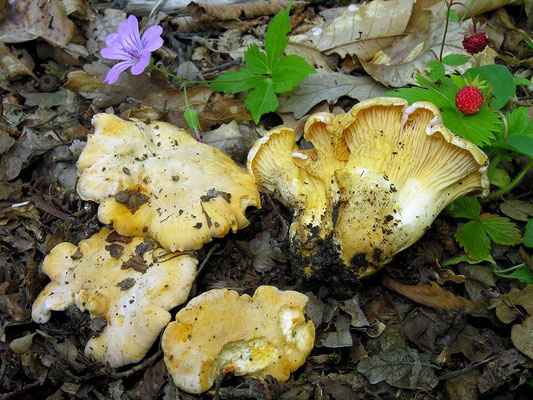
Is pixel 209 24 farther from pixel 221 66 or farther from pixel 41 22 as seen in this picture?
pixel 41 22

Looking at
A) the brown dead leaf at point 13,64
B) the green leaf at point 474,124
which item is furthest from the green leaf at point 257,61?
the brown dead leaf at point 13,64

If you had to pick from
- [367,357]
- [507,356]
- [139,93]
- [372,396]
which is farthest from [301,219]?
[139,93]

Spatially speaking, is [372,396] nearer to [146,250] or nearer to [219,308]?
[219,308]

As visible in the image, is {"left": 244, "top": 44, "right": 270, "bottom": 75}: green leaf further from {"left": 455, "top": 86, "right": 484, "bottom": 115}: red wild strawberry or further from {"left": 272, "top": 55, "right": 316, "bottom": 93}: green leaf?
{"left": 455, "top": 86, "right": 484, "bottom": 115}: red wild strawberry

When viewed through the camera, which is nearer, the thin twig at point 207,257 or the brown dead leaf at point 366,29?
the thin twig at point 207,257

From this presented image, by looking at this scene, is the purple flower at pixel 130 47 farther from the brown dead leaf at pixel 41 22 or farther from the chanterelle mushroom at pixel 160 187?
the brown dead leaf at pixel 41 22

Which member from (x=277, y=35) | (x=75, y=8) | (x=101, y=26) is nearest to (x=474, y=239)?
(x=277, y=35)
